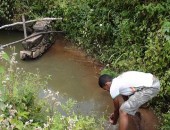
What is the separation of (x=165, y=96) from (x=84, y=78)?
195 centimetres

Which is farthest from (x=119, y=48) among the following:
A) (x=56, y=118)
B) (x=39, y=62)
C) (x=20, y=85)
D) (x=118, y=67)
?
(x=56, y=118)

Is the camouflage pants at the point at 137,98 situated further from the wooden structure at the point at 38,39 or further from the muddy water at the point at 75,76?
the wooden structure at the point at 38,39

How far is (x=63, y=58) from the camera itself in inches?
342

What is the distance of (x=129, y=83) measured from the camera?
18.1ft

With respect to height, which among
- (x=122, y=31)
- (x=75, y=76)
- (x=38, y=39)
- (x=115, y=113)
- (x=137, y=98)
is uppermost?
(x=122, y=31)

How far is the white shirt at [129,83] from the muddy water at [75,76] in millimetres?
627

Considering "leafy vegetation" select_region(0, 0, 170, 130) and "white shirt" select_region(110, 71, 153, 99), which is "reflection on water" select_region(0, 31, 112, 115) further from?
"white shirt" select_region(110, 71, 153, 99)

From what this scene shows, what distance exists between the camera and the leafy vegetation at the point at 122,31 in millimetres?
6571

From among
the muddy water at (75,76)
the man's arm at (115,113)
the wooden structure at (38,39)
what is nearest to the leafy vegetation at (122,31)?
the muddy water at (75,76)

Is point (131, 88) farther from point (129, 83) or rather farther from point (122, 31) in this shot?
point (122, 31)

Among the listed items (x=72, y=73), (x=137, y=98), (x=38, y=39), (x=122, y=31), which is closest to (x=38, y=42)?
(x=38, y=39)

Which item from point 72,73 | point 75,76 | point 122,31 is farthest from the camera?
point 72,73

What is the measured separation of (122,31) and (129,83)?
2.31 meters

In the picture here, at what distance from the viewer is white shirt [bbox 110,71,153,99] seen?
5.45m
